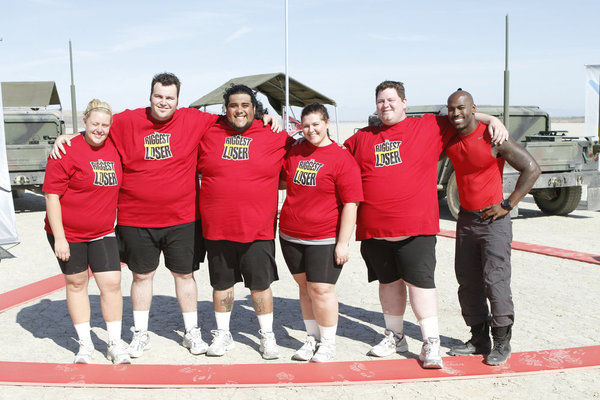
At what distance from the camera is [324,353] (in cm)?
385

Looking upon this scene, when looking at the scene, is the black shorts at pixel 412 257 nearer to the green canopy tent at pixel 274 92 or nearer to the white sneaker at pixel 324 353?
the white sneaker at pixel 324 353

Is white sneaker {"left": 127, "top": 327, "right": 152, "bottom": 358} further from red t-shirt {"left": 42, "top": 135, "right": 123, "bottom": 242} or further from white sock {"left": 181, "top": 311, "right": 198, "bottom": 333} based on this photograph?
red t-shirt {"left": 42, "top": 135, "right": 123, "bottom": 242}

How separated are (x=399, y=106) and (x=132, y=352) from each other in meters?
2.47

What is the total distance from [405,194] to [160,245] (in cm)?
171

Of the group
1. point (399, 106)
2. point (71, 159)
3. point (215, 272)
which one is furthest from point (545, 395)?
point (71, 159)

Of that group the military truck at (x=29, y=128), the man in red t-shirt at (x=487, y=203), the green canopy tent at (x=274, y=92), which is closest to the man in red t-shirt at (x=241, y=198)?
the man in red t-shirt at (x=487, y=203)

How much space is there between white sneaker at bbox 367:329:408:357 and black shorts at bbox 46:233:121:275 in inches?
73.4

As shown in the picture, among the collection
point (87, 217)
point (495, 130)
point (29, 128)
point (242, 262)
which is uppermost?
point (29, 128)

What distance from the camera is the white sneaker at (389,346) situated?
155 inches

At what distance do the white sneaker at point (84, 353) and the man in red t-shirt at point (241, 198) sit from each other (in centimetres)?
92

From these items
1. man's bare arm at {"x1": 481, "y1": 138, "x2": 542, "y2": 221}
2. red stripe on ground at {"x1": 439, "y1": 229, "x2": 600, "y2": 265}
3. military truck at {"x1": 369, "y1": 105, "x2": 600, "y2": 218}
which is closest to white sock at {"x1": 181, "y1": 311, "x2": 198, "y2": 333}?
man's bare arm at {"x1": 481, "y1": 138, "x2": 542, "y2": 221}

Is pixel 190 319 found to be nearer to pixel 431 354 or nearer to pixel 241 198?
pixel 241 198

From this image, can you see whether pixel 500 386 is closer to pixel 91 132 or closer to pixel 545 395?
pixel 545 395

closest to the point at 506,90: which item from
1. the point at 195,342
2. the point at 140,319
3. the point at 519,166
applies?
the point at 519,166
